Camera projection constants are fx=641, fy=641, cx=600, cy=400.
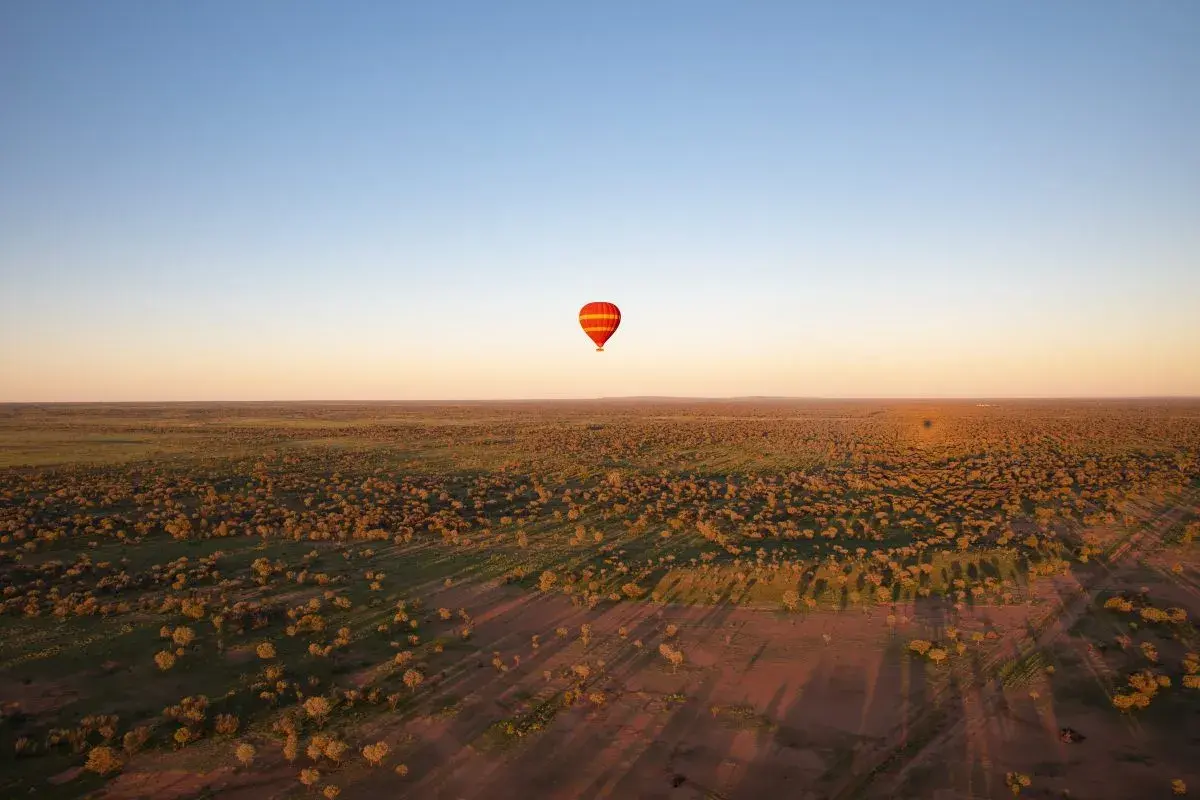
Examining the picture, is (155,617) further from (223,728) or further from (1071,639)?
(1071,639)

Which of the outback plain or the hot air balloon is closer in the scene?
the outback plain

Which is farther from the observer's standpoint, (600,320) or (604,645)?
(600,320)

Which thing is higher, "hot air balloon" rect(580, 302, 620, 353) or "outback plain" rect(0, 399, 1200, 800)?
"hot air balloon" rect(580, 302, 620, 353)

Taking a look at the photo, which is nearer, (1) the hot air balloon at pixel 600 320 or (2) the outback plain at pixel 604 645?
(2) the outback plain at pixel 604 645

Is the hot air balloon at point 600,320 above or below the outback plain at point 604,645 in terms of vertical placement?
above

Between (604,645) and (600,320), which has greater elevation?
(600,320)
